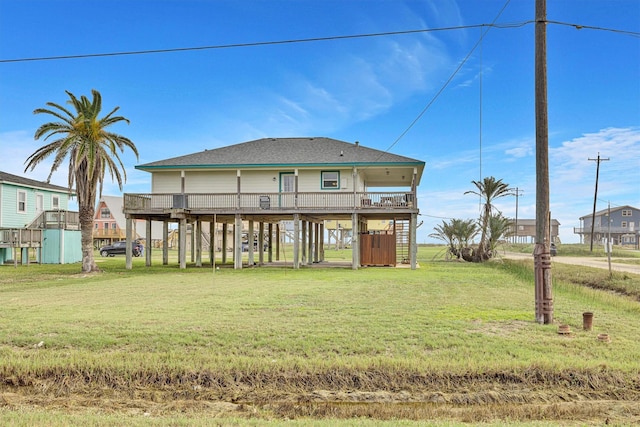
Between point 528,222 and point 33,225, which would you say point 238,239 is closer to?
point 33,225

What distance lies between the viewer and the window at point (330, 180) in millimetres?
29875

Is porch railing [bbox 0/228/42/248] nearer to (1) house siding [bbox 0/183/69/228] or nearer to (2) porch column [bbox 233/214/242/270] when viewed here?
(1) house siding [bbox 0/183/69/228]

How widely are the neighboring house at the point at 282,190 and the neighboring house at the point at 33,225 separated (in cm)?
897

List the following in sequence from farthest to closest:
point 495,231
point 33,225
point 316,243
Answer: point 495,231
point 316,243
point 33,225

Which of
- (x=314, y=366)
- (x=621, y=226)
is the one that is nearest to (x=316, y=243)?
(x=314, y=366)

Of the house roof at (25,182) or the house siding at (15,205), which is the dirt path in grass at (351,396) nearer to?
the house roof at (25,182)

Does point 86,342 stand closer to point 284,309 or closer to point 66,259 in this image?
point 284,309

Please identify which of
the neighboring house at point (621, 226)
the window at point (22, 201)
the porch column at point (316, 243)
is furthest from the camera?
the neighboring house at point (621, 226)

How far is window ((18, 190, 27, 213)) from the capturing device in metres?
36.8

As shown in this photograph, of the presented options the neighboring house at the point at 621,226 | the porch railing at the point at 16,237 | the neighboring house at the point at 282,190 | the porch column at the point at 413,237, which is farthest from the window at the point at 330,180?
the neighboring house at the point at 621,226

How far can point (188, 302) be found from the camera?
14023mm

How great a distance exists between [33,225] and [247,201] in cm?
1787

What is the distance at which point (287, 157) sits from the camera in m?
30.4

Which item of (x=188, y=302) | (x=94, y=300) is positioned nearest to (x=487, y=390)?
(x=188, y=302)
